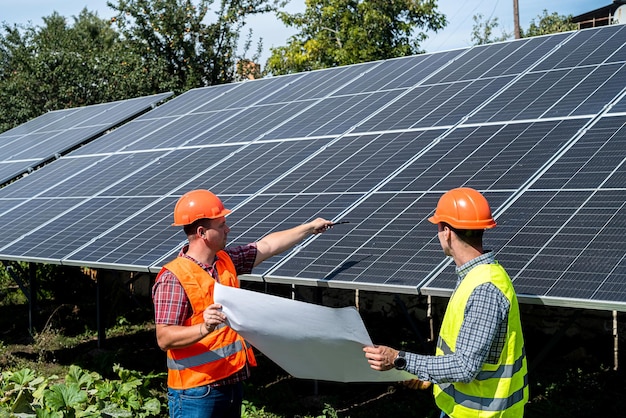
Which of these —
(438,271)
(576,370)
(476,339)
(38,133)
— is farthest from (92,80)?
(476,339)

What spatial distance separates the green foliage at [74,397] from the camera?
7.50 meters

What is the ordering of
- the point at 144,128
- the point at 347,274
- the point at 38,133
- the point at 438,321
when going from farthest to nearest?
the point at 38,133 < the point at 144,128 < the point at 438,321 < the point at 347,274

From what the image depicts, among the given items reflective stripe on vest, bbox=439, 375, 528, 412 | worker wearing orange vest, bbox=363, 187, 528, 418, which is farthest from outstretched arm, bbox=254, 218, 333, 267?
reflective stripe on vest, bbox=439, 375, 528, 412

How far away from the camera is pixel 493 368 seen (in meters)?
4.19

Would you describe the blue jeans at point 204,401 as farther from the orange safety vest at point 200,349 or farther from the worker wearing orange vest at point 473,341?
the worker wearing orange vest at point 473,341

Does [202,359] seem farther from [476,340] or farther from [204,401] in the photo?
[476,340]

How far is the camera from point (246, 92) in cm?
1573

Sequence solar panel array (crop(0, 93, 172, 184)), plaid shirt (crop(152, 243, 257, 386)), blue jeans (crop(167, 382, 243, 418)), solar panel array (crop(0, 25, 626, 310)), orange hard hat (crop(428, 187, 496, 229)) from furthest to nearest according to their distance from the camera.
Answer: solar panel array (crop(0, 93, 172, 184))
solar panel array (crop(0, 25, 626, 310))
blue jeans (crop(167, 382, 243, 418))
plaid shirt (crop(152, 243, 257, 386))
orange hard hat (crop(428, 187, 496, 229))

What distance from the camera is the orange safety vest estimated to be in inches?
194

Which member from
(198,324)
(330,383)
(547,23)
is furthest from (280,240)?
(547,23)

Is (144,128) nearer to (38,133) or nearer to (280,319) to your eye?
(38,133)

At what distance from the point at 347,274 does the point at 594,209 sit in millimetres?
2262

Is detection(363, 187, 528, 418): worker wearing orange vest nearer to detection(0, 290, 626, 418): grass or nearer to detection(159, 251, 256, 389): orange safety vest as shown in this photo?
detection(159, 251, 256, 389): orange safety vest

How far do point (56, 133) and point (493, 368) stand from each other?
16.5 m
